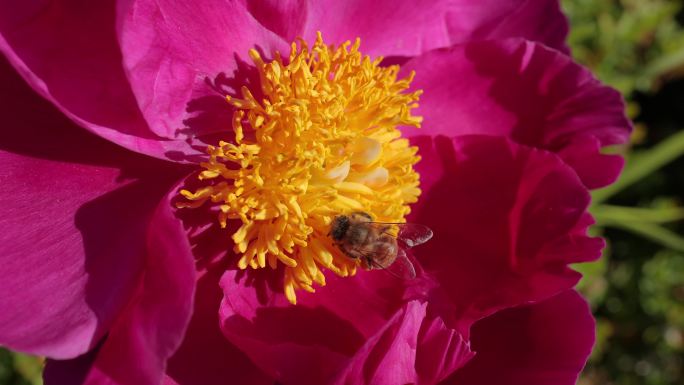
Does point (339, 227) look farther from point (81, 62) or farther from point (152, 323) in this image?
point (81, 62)

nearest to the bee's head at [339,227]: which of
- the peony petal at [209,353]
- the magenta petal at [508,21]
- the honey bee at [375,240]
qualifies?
the honey bee at [375,240]

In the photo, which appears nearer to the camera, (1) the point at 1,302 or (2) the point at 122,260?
(1) the point at 1,302

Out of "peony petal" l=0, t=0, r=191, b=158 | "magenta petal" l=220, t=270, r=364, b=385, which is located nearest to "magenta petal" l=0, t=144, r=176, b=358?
"peony petal" l=0, t=0, r=191, b=158

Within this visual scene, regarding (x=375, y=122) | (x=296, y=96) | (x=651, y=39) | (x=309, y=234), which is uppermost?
(x=296, y=96)

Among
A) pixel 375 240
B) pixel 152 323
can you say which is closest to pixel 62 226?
pixel 152 323

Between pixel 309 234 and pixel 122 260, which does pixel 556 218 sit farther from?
pixel 122 260

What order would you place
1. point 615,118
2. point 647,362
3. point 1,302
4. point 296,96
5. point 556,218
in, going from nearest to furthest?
point 1,302 < point 296,96 < point 556,218 < point 615,118 < point 647,362

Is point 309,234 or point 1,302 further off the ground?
point 1,302

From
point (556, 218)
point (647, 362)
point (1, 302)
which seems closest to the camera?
point (1, 302)

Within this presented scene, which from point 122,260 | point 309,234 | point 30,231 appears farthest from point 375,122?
point 30,231

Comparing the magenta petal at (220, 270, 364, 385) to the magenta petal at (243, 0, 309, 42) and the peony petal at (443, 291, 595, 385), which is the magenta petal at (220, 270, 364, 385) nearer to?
the peony petal at (443, 291, 595, 385)
